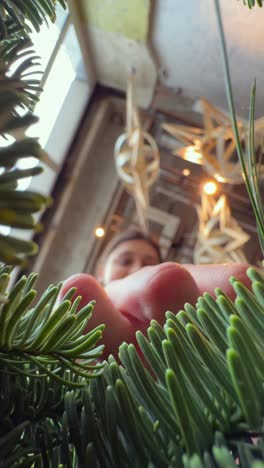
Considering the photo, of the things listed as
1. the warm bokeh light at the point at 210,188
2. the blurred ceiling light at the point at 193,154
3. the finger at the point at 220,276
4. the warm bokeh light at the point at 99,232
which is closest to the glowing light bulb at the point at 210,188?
the warm bokeh light at the point at 210,188

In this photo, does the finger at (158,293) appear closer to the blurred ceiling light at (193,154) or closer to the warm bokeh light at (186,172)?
the blurred ceiling light at (193,154)

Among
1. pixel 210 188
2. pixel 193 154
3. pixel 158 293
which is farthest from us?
pixel 210 188

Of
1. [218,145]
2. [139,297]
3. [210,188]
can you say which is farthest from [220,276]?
[210,188]

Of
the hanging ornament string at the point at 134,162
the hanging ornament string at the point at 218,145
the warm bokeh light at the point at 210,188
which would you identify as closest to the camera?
the hanging ornament string at the point at 218,145

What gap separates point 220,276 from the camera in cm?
21

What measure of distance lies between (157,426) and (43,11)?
0.46 ft

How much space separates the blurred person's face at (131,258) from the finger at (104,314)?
0.47 m

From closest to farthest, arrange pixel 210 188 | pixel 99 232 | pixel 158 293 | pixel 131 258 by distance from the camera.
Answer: pixel 158 293 < pixel 131 258 < pixel 210 188 < pixel 99 232

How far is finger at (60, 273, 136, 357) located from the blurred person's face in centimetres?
47

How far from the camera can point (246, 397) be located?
9 centimetres

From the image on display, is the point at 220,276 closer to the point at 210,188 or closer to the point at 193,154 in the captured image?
the point at 193,154

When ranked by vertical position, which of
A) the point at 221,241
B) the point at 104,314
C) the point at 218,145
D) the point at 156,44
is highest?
the point at 156,44

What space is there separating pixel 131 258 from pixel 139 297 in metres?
0.61

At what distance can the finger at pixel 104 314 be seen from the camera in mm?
169
